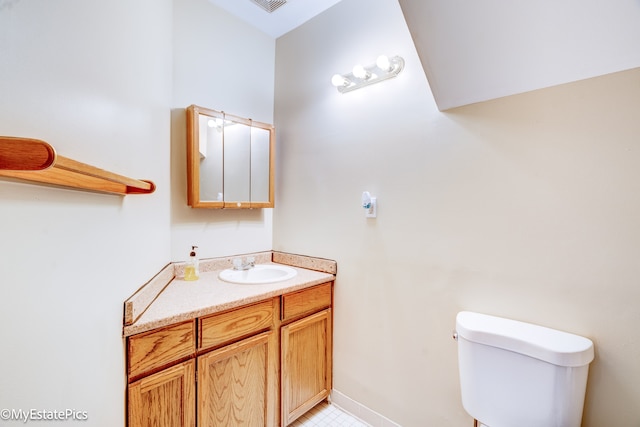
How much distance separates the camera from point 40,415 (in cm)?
59

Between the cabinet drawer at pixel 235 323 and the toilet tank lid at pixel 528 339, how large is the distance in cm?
94

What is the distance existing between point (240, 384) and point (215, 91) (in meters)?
1.78

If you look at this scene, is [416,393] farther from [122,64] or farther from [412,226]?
[122,64]

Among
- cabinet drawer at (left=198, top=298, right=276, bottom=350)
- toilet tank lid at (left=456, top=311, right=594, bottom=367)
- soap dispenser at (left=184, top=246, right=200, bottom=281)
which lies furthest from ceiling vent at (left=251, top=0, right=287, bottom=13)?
toilet tank lid at (left=456, top=311, right=594, bottom=367)

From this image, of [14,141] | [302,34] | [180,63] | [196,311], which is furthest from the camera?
[302,34]

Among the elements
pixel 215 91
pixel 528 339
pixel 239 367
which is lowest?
pixel 239 367

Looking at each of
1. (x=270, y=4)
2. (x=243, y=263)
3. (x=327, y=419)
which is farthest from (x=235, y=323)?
(x=270, y=4)

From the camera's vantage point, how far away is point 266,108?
2246mm

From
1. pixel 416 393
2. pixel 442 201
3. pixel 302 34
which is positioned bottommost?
pixel 416 393

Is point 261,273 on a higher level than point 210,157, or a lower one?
lower

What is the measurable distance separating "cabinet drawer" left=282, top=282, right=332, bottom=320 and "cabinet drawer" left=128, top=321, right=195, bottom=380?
1.75 ft

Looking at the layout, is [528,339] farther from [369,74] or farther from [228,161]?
[228,161]

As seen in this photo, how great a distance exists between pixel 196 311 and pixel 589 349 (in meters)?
1.51

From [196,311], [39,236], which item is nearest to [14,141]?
[39,236]
